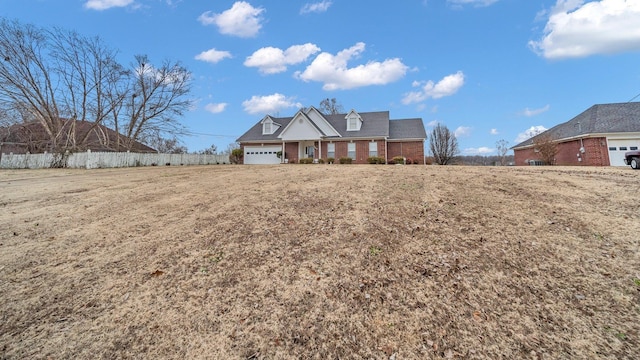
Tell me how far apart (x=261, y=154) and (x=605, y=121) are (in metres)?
27.7

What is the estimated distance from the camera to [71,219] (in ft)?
20.9

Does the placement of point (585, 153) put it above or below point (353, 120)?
below

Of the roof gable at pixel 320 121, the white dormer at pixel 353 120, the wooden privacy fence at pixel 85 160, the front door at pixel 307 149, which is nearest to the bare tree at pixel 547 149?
the white dormer at pixel 353 120

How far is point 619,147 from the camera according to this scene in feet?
64.8

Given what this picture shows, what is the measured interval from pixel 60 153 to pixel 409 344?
1130 inches

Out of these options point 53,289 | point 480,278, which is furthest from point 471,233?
point 53,289

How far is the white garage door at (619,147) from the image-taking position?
766 inches

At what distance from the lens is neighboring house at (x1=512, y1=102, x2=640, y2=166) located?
64.4 feet

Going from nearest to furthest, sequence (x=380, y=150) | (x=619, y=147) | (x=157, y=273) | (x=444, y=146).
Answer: (x=157, y=273), (x=619, y=147), (x=380, y=150), (x=444, y=146)

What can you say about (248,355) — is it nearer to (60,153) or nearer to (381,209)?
(381,209)

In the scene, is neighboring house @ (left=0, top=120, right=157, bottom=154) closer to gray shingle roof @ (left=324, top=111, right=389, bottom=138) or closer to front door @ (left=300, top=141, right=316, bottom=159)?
front door @ (left=300, top=141, right=316, bottom=159)

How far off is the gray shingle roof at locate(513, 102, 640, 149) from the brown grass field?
19.8 metres

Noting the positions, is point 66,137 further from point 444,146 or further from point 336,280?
point 444,146

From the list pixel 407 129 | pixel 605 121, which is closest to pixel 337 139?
pixel 407 129
